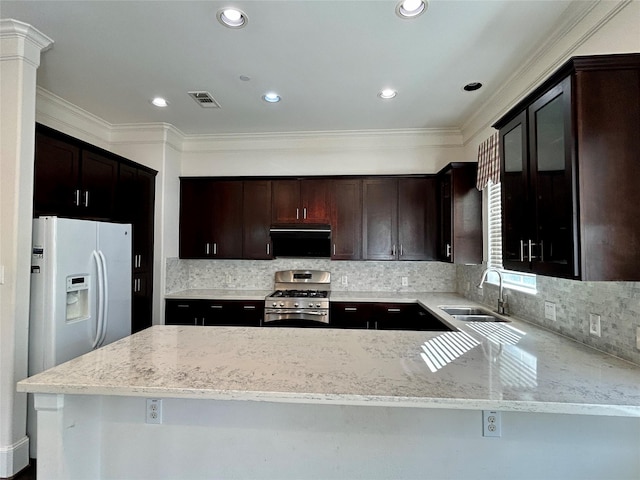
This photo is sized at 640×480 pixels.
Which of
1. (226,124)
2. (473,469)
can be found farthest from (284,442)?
(226,124)

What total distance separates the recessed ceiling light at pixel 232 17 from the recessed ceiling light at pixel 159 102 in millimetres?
1436

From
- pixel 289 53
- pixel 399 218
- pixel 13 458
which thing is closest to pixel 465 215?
pixel 399 218

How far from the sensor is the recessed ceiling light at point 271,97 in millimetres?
2988

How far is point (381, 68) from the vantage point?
252 cm

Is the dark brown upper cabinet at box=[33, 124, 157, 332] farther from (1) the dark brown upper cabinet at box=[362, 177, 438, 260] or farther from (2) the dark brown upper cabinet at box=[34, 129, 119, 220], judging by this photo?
(1) the dark brown upper cabinet at box=[362, 177, 438, 260]

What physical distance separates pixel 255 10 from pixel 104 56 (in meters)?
1.33

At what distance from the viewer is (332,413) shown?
1446 millimetres

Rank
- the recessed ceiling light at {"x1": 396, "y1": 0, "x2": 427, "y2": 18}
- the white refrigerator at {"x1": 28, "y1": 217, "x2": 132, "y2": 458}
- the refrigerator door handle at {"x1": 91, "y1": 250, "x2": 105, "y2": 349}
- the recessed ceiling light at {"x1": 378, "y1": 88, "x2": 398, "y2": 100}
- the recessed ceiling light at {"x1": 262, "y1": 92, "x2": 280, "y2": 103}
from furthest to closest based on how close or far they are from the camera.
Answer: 1. the recessed ceiling light at {"x1": 262, "y1": 92, "x2": 280, "y2": 103}
2. the recessed ceiling light at {"x1": 378, "y1": 88, "x2": 398, "y2": 100}
3. the refrigerator door handle at {"x1": 91, "y1": 250, "x2": 105, "y2": 349}
4. the white refrigerator at {"x1": 28, "y1": 217, "x2": 132, "y2": 458}
5. the recessed ceiling light at {"x1": 396, "y1": 0, "x2": 427, "y2": 18}

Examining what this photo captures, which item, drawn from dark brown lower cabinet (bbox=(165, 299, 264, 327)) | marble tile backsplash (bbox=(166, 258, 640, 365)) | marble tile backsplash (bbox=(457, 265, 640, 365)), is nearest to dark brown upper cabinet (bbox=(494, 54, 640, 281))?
marble tile backsplash (bbox=(457, 265, 640, 365))

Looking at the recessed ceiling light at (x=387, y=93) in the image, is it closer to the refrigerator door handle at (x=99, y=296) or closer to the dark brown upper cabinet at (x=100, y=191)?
the dark brown upper cabinet at (x=100, y=191)

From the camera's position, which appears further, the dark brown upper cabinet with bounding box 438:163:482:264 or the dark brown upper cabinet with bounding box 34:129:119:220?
the dark brown upper cabinet with bounding box 438:163:482:264

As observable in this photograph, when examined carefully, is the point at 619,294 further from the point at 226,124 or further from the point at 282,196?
the point at 226,124

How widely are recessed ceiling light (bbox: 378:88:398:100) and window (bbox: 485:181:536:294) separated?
1.20 metres

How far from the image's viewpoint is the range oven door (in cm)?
352
